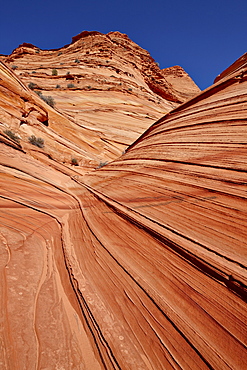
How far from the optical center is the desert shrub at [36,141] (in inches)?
305

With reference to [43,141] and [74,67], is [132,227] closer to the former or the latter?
[43,141]

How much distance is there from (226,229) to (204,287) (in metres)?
0.68

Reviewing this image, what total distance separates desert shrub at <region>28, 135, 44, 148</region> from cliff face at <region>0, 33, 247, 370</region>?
10.5 ft

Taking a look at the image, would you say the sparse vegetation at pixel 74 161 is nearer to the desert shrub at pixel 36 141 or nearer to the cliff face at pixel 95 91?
the cliff face at pixel 95 91

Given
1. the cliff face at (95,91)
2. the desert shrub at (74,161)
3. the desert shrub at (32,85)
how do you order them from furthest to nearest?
the desert shrub at (32,85) < the cliff face at (95,91) < the desert shrub at (74,161)

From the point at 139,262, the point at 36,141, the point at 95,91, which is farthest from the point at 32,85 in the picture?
the point at 139,262

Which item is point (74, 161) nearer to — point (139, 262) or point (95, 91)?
point (139, 262)

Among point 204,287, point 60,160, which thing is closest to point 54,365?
point 204,287

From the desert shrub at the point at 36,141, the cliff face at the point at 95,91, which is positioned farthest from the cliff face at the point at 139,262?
the cliff face at the point at 95,91

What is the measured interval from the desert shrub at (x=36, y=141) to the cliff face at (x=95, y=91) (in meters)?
0.96

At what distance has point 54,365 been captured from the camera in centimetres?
140

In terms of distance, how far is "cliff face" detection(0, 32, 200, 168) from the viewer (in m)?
12.2

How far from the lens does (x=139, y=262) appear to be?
2.43 meters

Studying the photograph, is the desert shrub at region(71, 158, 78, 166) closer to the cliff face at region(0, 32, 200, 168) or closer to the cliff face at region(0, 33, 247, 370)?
the cliff face at region(0, 32, 200, 168)
